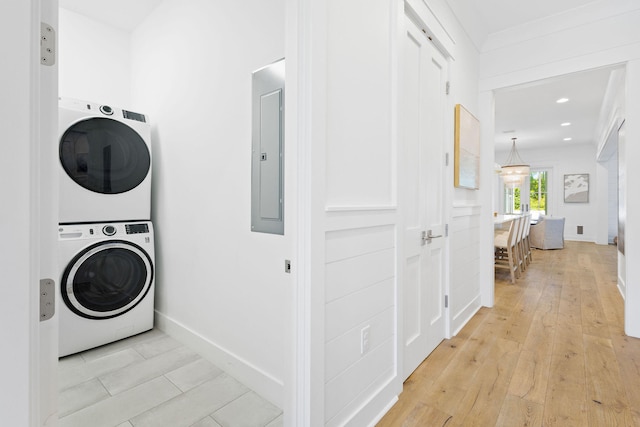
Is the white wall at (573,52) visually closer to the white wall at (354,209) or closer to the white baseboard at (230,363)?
the white wall at (354,209)

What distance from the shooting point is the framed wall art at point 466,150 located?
8.46 feet

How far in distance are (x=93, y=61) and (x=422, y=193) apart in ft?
10.1

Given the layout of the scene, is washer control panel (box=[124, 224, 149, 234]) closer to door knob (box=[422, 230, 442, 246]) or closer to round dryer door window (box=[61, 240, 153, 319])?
round dryer door window (box=[61, 240, 153, 319])

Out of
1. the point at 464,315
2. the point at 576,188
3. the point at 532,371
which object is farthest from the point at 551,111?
the point at 532,371

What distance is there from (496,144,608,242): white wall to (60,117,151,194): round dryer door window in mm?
10482

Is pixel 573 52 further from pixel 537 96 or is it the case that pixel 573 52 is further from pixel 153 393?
pixel 153 393

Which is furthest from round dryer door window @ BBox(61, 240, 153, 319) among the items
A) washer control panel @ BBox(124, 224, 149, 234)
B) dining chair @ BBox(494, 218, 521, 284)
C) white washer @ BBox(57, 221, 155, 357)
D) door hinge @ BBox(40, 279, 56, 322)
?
dining chair @ BBox(494, 218, 521, 284)

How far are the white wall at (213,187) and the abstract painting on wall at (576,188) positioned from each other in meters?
10.3

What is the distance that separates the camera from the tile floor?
5.20 ft

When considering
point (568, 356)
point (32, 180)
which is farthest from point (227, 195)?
point (568, 356)

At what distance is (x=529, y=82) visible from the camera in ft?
9.86

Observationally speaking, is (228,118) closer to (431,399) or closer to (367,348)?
(367,348)

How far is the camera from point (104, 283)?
231 centimetres

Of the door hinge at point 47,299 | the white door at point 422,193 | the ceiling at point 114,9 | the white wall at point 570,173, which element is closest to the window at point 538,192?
the white wall at point 570,173
